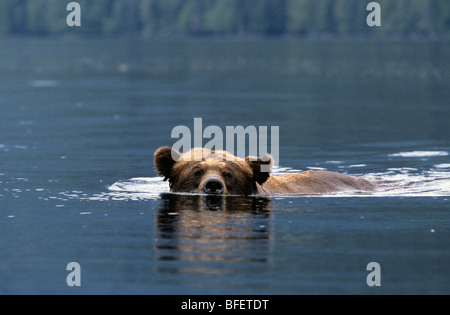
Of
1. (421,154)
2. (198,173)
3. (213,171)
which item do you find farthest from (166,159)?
(421,154)

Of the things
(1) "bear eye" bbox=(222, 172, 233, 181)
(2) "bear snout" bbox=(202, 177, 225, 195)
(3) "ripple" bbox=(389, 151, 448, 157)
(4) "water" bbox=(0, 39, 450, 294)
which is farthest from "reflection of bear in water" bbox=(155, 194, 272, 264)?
(3) "ripple" bbox=(389, 151, 448, 157)

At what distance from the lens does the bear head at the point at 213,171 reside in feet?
52.1

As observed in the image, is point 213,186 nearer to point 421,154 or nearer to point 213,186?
point 213,186

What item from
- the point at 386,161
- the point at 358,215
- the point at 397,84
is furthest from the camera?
the point at 397,84

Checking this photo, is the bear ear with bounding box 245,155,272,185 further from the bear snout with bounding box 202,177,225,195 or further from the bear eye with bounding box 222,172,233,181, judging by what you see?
the bear snout with bounding box 202,177,225,195

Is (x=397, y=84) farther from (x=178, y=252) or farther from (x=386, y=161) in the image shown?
(x=178, y=252)

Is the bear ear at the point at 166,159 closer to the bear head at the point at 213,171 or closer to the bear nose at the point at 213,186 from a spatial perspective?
the bear head at the point at 213,171

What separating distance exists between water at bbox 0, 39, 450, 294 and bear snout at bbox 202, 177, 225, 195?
7.5 inches

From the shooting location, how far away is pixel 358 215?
Answer: 15.2 meters

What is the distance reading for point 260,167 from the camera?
632 inches

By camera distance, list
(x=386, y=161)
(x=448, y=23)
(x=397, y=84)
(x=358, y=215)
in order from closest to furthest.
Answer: (x=358, y=215)
(x=386, y=161)
(x=397, y=84)
(x=448, y=23)

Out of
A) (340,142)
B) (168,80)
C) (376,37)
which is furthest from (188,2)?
(340,142)

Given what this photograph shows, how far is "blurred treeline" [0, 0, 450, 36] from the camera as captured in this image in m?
145
